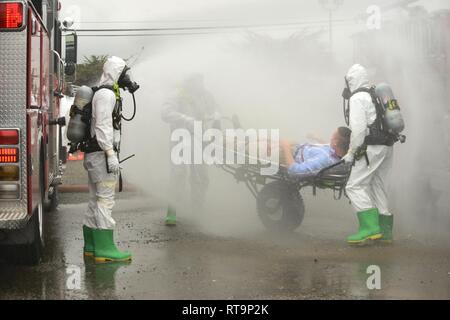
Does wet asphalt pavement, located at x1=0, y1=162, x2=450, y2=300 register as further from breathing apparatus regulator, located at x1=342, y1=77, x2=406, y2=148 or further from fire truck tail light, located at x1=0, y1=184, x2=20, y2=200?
breathing apparatus regulator, located at x1=342, y1=77, x2=406, y2=148

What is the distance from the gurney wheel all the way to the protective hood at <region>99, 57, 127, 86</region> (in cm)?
222

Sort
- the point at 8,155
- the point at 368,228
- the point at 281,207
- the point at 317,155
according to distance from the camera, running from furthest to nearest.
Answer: the point at 281,207 → the point at 317,155 → the point at 368,228 → the point at 8,155

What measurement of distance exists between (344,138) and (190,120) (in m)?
1.94

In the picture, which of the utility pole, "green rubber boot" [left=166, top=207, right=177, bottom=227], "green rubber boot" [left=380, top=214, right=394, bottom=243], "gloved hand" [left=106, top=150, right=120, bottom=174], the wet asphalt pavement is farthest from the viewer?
the utility pole

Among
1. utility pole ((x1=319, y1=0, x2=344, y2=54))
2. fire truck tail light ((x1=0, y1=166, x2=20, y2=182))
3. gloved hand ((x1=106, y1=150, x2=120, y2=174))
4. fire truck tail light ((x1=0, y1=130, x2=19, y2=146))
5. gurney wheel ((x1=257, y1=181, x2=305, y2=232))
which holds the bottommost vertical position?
gurney wheel ((x1=257, y1=181, x2=305, y2=232))

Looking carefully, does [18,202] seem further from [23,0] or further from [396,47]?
[396,47]

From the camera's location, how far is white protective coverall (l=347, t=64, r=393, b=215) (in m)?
7.11

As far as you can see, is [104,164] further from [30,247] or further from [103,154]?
[30,247]

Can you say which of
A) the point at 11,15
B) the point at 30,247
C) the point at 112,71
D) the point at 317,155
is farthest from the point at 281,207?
the point at 11,15

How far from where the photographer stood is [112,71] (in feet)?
21.1

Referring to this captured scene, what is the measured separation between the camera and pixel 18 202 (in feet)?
17.2

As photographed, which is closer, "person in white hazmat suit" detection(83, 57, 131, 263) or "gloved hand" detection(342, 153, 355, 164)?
"person in white hazmat suit" detection(83, 57, 131, 263)

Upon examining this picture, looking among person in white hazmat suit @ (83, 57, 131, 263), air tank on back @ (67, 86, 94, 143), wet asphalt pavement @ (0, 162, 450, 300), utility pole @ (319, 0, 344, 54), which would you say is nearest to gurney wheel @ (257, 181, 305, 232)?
wet asphalt pavement @ (0, 162, 450, 300)
